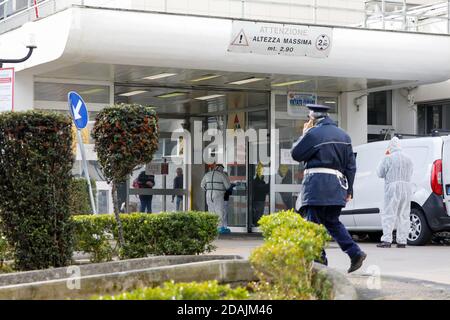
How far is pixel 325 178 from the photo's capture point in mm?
9961

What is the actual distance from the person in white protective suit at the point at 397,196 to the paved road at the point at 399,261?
0.39 metres

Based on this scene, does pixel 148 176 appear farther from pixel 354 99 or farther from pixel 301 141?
pixel 301 141

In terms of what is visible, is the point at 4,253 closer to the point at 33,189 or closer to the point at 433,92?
the point at 33,189

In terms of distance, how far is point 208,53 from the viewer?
17.7 m

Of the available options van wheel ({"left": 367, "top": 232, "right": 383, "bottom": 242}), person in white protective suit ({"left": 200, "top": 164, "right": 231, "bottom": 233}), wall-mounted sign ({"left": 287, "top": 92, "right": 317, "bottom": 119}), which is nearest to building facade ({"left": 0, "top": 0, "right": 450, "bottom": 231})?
wall-mounted sign ({"left": 287, "top": 92, "right": 317, "bottom": 119})

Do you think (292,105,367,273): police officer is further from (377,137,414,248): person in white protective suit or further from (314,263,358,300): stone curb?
(377,137,414,248): person in white protective suit

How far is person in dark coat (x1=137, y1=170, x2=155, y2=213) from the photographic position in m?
22.7

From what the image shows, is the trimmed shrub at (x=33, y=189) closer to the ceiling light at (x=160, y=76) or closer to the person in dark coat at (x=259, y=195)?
the ceiling light at (x=160, y=76)

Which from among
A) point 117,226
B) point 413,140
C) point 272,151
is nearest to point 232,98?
point 272,151

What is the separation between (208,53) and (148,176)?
609cm

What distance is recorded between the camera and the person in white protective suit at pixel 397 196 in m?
16.8

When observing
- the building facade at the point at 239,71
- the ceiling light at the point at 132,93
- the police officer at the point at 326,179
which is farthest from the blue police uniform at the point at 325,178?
the ceiling light at the point at 132,93

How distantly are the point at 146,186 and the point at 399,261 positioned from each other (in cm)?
1033
